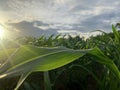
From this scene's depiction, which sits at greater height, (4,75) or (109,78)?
(4,75)

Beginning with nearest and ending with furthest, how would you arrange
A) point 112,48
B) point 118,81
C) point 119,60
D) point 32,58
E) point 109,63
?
point 32,58 → point 109,63 → point 118,81 → point 119,60 → point 112,48

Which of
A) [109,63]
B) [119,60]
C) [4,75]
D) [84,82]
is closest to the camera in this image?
[4,75]

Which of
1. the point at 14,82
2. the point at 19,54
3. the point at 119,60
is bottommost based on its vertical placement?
the point at 14,82

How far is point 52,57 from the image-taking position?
2.69ft

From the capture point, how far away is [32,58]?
80cm

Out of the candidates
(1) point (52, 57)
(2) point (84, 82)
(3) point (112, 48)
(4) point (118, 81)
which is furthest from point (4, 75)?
(3) point (112, 48)

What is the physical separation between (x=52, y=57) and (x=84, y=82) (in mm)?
998

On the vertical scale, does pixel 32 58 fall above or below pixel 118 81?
above

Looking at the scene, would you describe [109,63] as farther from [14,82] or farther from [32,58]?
[14,82]

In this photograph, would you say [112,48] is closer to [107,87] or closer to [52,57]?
[107,87]

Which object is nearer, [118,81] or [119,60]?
[118,81]

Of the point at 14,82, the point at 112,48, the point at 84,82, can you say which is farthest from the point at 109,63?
the point at 112,48

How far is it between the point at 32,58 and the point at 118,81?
2.06 feet

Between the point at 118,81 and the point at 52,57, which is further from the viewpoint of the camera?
the point at 118,81
